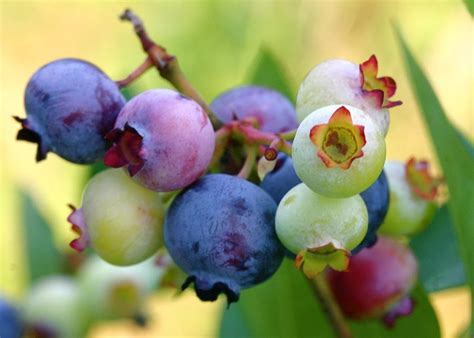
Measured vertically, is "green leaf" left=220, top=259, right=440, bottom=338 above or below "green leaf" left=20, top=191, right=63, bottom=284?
above

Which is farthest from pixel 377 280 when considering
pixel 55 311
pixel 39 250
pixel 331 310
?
pixel 39 250

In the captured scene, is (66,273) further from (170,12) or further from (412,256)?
(170,12)

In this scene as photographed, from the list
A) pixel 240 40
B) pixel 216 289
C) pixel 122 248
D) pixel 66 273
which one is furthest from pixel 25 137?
pixel 240 40

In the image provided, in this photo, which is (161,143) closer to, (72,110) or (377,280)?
(72,110)

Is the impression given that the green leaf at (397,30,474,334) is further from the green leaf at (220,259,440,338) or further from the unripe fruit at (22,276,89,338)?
the unripe fruit at (22,276,89,338)

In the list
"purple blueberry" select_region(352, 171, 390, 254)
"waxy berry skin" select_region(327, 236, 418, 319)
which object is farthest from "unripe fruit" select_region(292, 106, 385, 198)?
"waxy berry skin" select_region(327, 236, 418, 319)

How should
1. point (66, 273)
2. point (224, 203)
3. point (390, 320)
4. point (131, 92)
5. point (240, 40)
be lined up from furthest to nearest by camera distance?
point (240, 40) → point (66, 273) → point (131, 92) → point (390, 320) → point (224, 203)
